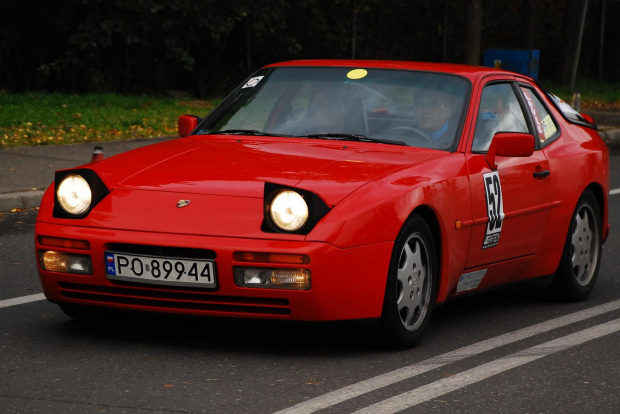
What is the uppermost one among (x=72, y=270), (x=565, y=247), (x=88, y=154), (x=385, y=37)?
(x=72, y=270)

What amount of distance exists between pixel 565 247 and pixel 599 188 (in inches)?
23.8

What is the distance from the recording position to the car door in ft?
20.6

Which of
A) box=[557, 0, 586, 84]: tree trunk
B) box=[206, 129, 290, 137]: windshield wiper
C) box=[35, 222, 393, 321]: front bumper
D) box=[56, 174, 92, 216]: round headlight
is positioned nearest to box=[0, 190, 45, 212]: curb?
box=[206, 129, 290, 137]: windshield wiper

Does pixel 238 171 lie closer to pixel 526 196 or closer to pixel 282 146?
pixel 282 146

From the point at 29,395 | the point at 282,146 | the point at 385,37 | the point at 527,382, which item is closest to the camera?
the point at 29,395

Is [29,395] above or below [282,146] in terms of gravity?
below

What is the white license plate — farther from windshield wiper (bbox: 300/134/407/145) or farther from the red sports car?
windshield wiper (bbox: 300/134/407/145)

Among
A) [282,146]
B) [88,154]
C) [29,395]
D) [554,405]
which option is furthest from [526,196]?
[88,154]

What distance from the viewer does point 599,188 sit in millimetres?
7605

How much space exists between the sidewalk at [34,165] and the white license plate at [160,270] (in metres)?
5.57

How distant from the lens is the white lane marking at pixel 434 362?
15.5 feet

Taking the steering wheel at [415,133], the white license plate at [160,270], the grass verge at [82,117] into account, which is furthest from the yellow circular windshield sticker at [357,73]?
the grass verge at [82,117]

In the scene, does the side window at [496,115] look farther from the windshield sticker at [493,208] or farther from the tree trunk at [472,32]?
the tree trunk at [472,32]

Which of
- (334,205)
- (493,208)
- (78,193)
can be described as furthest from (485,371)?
(78,193)
